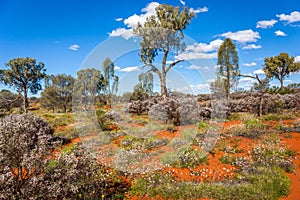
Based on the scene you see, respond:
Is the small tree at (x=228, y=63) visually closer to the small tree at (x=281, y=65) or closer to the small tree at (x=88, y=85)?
the small tree at (x=281, y=65)

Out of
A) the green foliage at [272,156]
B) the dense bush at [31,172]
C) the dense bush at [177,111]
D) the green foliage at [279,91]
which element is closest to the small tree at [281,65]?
the green foliage at [279,91]

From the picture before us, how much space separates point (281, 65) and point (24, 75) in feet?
143

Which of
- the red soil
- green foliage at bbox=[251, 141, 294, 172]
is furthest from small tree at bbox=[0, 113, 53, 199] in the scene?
green foliage at bbox=[251, 141, 294, 172]

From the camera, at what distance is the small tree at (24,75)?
3073 cm

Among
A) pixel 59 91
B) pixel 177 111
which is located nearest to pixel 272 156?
pixel 177 111

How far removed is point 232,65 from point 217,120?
1513cm

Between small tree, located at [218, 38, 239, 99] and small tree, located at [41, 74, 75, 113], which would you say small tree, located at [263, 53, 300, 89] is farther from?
small tree, located at [41, 74, 75, 113]

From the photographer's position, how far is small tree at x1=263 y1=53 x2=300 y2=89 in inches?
1558

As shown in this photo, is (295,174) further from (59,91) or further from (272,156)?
(59,91)

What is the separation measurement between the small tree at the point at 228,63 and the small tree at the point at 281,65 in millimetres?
12119

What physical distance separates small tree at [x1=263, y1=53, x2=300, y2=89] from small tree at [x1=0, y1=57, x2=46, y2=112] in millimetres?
38919

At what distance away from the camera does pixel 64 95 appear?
34438mm

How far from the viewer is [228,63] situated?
3120cm

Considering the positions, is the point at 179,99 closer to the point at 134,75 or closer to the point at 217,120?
the point at 217,120
